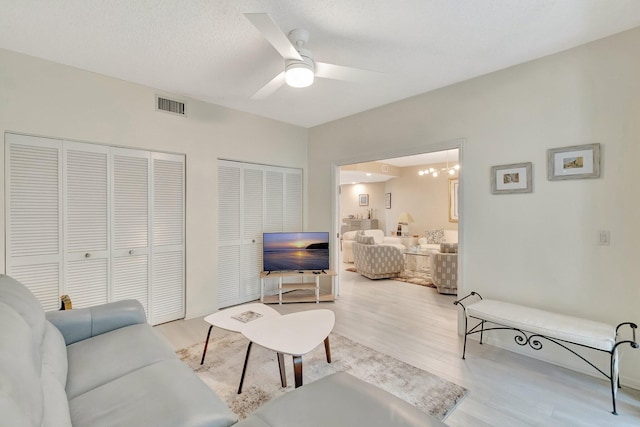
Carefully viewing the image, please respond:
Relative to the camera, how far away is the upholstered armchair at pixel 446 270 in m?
4.30

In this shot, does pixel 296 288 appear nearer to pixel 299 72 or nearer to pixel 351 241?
pixel 351 241

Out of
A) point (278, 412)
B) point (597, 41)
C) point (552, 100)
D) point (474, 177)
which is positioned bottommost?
point (278, 412)

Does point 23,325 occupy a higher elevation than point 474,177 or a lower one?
lower

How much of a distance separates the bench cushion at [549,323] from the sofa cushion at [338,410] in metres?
1.46

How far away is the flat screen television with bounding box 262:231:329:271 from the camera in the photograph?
13.2 ft

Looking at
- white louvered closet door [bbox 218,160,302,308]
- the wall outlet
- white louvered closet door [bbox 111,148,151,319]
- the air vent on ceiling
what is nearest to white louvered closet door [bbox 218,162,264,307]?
white louvered closet door [bbox 218,160,302,308]

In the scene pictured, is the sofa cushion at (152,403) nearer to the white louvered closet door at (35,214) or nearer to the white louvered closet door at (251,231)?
the white louvered closet door at (35,214)

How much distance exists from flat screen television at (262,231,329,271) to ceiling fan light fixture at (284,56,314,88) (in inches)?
93.5

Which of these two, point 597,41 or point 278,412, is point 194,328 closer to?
point 278,412

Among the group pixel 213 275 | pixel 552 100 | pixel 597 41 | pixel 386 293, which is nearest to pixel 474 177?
pixel 552 100

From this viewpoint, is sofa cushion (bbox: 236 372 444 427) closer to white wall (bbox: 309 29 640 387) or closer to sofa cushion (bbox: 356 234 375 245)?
white wall (bbox: 309 29 640 387)

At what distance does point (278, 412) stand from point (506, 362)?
2.19 metres

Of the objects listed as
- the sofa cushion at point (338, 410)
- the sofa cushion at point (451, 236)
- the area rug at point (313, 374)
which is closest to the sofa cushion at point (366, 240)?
the sofa cushion at point (451, 236)

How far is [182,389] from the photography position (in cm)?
135
